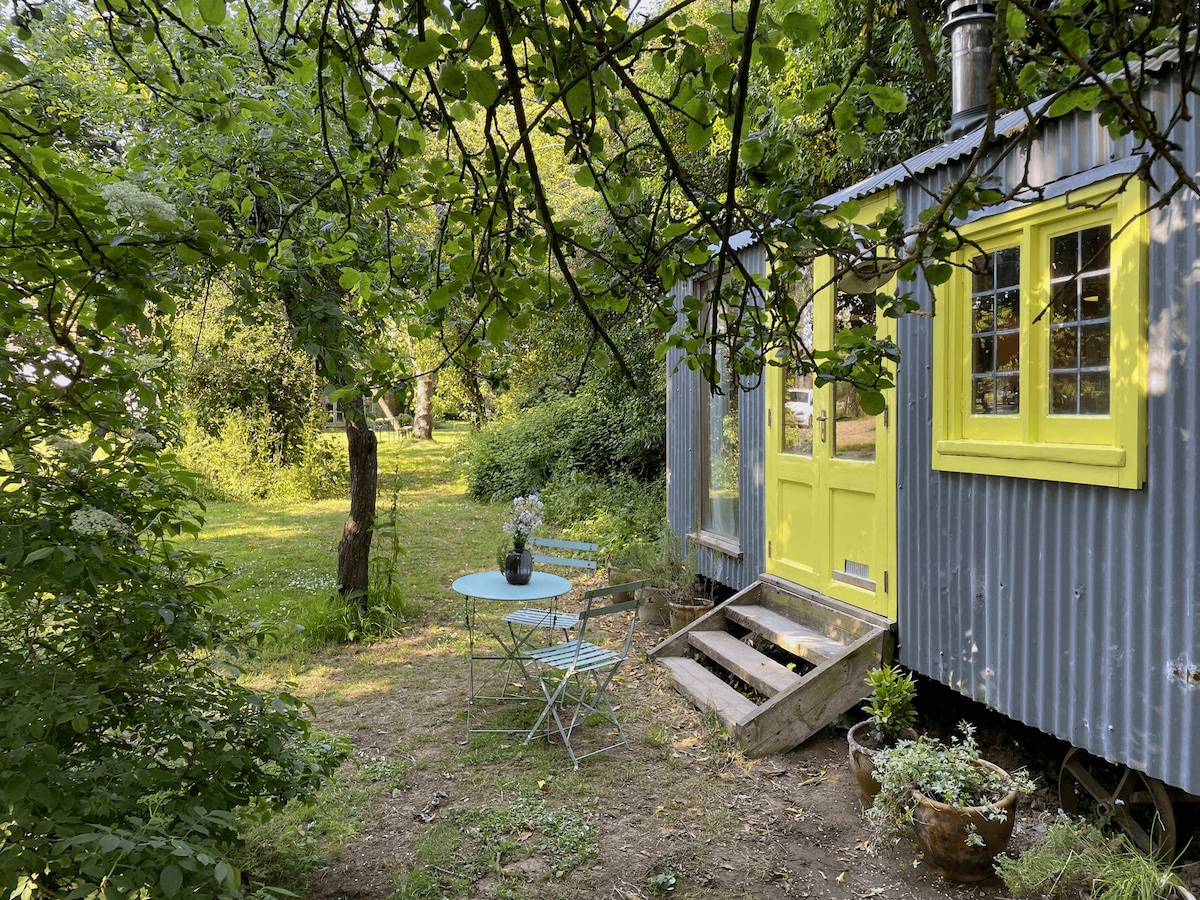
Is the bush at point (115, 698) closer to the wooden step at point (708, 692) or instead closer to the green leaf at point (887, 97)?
the green leaf at point (887, 97)

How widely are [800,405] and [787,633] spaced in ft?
5.62

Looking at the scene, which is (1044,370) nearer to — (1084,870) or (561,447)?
(1084,870)

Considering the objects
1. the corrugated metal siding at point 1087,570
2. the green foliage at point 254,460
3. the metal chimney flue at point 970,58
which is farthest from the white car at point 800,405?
the green foliage at point 254,460

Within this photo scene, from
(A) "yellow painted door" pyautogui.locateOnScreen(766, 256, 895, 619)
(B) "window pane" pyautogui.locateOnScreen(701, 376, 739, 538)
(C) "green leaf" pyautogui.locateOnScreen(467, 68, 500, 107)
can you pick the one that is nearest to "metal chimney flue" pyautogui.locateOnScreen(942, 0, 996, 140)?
(A) "yellow painted door" pyautogui.locateOnScreen(766, 256, 895, 619)

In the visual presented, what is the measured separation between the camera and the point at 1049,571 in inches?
148

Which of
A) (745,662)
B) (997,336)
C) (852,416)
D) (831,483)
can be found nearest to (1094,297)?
(997,336)

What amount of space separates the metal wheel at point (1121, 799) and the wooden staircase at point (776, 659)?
1.14m

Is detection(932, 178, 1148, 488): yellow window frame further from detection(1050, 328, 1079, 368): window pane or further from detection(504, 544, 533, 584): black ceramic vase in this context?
detection(504, 544, 533, 584): black ceramic vase

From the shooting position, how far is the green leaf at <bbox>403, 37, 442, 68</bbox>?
4.47ft

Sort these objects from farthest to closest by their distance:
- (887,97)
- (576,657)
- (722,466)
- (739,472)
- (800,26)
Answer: (722,466), (739,472), (576,657), (887,97), (800,26)

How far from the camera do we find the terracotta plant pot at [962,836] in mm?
3490

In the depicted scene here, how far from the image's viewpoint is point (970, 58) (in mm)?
4828

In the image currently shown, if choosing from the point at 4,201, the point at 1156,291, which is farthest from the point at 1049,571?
the point at 4,201

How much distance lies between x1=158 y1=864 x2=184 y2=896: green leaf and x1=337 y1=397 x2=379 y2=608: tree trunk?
567 cm
